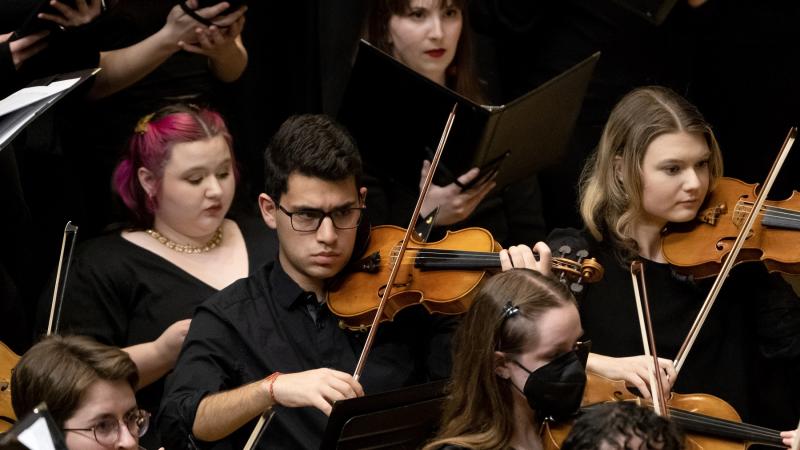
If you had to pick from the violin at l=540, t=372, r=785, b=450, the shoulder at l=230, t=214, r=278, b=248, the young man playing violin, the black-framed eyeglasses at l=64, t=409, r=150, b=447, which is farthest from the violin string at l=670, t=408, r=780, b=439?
the shoulder at l=230, t=214, r=278, b=248

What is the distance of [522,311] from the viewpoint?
2.05m

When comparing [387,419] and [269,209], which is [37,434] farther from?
[269,209]

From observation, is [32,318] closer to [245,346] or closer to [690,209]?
[245,346]

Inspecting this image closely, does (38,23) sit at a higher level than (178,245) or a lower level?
higher

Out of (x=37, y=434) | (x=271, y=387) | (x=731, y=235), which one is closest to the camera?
(x=37, y=434)

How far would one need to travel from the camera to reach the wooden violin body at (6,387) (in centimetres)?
223

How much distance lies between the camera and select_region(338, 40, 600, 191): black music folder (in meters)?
2.52

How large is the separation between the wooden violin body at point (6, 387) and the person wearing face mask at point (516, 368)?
29.6 inches

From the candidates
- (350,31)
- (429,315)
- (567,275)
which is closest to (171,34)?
(350,31)

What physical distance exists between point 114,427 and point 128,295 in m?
0.62

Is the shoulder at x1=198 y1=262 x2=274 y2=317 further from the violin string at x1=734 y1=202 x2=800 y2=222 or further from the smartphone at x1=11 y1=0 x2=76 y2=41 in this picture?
the violin string at x1=734 y1=202 x2=800 y2=222

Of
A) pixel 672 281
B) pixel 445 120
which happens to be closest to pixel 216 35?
pixel 445 120

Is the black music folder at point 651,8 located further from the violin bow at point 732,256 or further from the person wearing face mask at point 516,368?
the person wearing face mask at point 516,368

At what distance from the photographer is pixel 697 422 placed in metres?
2.21
